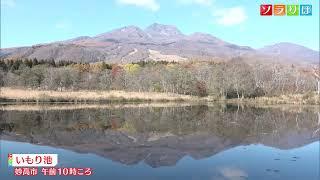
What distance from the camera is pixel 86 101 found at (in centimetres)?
5400

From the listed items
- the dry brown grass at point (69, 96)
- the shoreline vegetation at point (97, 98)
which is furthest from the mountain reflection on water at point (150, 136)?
the shoreline vegetation at point (97, 98)

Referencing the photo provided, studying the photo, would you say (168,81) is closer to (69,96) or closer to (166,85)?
(166,85)

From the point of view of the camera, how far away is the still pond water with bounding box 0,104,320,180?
1276cm

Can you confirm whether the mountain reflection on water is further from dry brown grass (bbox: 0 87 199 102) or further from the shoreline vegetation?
the shoreline vegetation

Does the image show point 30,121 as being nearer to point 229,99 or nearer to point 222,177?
point 222,177

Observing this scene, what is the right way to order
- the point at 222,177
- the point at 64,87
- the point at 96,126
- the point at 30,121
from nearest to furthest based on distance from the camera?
the point at 222,177 → the point at 96,126 → the point at 30,121 → the point at 64,87

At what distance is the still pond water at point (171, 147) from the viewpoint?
12.8 metres

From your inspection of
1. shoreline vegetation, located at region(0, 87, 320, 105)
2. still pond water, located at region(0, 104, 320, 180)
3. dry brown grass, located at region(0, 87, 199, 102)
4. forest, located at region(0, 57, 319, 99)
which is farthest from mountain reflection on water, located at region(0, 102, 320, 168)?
forest, located at region(0, 57, 319, 99)

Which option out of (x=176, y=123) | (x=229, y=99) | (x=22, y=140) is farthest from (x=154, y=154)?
(x=229, y=99)

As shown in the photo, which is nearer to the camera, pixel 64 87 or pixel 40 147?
pixel 40 147

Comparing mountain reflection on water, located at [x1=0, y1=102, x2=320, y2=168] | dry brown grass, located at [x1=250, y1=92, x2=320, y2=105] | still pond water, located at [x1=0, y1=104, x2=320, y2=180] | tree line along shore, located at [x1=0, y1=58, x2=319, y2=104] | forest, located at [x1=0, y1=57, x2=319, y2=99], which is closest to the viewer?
still pond water, located at [x1=0, y1=104, x2=320, y2=180]

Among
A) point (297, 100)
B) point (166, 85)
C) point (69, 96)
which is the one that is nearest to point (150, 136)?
point (69, 96)

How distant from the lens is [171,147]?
1794cm

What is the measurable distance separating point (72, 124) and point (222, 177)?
16232 mm
